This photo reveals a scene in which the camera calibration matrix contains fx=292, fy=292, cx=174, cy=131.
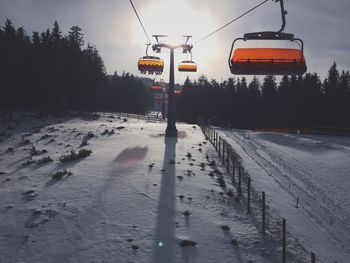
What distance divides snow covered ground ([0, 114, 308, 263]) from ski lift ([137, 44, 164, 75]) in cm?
773

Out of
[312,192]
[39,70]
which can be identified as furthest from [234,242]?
[39,70]

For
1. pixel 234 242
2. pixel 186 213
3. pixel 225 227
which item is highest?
pixel 186 213

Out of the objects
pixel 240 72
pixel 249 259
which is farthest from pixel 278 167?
pixel 249 259

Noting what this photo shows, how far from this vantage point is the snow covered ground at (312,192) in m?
10.1

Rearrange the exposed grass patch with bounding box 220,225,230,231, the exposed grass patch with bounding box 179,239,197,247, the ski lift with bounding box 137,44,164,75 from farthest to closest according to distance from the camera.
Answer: the ski lift with bounding box 137,44,164,75 → the exposed grass patch with bounding box 220,225,230,231 → the exposed grass patch with bounding box 179,239,197,247

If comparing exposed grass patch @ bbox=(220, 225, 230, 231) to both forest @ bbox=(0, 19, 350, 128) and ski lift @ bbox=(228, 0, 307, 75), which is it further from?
forest @ bbox=(0, 19, 350, 128)

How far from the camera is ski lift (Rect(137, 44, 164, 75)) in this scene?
67.1 ft

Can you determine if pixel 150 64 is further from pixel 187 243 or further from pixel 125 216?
pixel 187 243

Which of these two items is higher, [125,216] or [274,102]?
[274,102]

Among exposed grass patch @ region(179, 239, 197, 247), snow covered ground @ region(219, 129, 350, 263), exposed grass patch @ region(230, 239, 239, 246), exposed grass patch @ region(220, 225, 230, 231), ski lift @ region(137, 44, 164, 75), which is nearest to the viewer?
exposed grass patch @ region(179, 239, 197, 247)

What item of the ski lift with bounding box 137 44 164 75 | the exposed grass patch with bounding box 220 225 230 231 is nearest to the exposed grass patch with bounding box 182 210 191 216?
the exposed grass patch with bounding box 220 225 230 231

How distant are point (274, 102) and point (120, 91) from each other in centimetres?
4797

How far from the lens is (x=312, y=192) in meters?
16.7

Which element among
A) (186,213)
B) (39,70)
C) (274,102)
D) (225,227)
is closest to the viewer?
(225,227)
